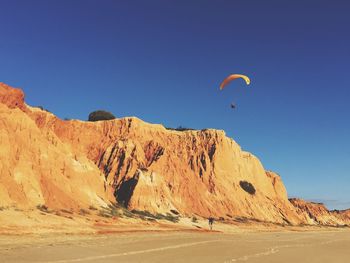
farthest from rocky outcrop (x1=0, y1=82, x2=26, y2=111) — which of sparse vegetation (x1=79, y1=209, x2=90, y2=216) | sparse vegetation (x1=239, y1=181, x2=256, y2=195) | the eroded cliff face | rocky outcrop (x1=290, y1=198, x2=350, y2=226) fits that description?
rocky outcrop (x1=290, y1=198, x2=350, y2=226)

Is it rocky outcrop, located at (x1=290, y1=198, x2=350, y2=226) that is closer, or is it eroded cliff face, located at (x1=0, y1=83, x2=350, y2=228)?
eroded cliff face, located at (x1=0, y1=83, x2=350, y2=228)

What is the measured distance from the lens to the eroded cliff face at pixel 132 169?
4734 centimetres

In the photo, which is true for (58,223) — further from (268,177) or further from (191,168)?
(268,177)

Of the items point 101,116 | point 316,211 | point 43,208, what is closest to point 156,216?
point 43,208

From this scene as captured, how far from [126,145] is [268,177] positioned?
147 ft

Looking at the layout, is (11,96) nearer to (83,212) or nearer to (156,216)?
(83,212)

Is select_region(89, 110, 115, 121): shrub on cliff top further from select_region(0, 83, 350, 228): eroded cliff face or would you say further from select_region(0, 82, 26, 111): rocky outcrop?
select_region(0, 82, 26, 111): rocky outcrop

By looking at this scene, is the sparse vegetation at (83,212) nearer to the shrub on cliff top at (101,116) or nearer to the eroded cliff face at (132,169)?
the eroded cliff face at (132,169)

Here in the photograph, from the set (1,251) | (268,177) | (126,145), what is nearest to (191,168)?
(126,145)

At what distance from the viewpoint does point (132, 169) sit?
70.0 metres

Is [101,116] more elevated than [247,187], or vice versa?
[101,116]

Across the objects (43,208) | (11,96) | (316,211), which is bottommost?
(43,208)

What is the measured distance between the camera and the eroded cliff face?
47.3 meters

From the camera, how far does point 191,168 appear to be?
83500 mm
